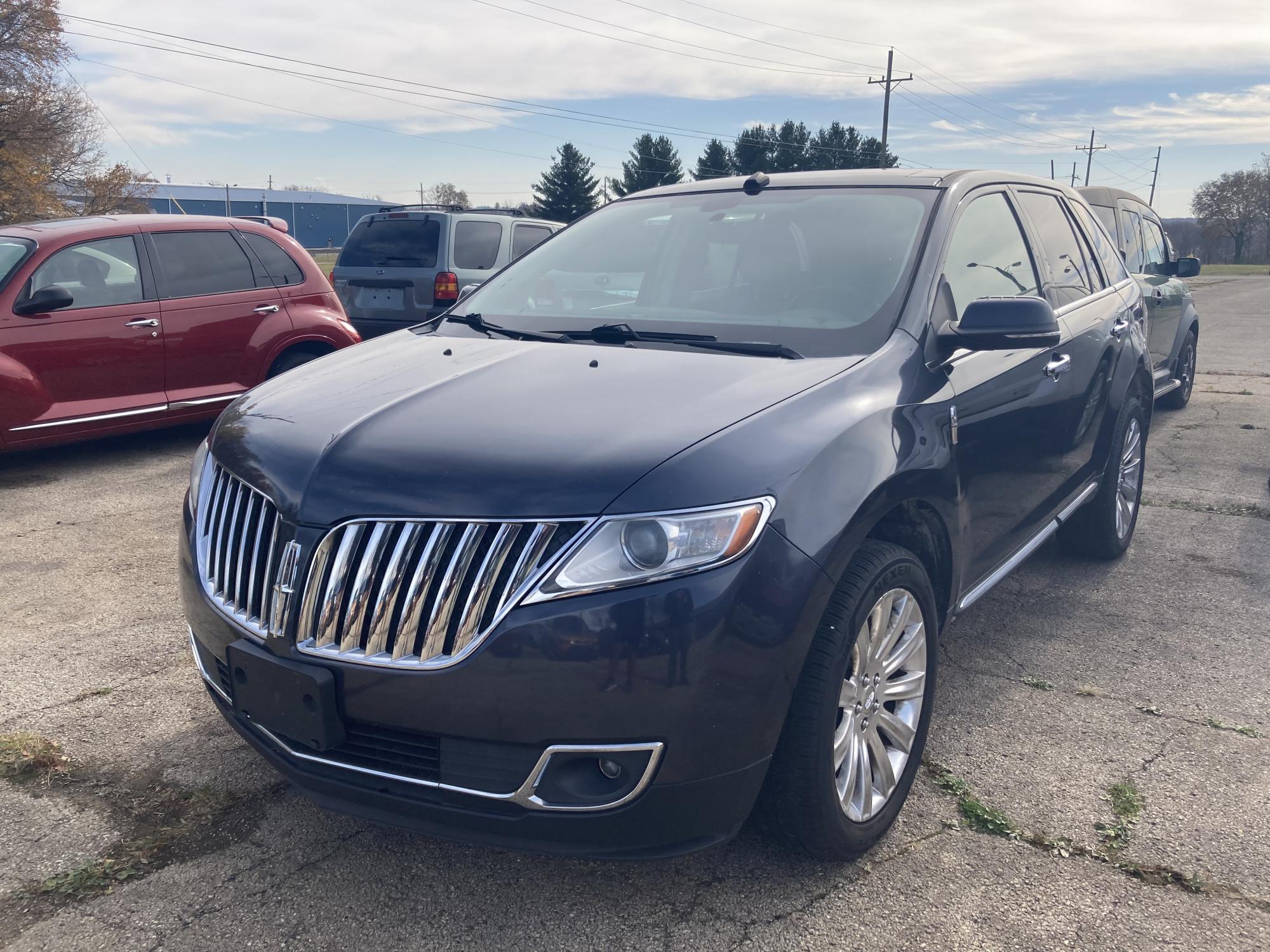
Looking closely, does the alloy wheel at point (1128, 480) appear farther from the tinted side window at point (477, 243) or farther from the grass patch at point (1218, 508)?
the tinted side window at point (477, 243)

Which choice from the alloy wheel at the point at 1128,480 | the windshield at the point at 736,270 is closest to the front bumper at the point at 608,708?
the windshield at the point at 736,270

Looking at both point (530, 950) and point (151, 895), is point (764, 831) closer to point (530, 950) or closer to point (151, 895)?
point (530, 950)

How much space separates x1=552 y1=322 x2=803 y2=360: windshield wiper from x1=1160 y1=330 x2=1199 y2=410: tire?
7.79m

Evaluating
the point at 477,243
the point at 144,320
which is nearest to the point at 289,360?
the point at 144,320

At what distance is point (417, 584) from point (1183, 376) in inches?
370

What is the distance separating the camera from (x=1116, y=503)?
4.88m

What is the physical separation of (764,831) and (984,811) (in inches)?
→ 26.8

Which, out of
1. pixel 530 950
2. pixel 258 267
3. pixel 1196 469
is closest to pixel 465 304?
pixel 530 950

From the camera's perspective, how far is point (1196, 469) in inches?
280

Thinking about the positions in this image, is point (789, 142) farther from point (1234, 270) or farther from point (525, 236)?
point (525, 236)

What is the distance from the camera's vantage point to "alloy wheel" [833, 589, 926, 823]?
249 cm

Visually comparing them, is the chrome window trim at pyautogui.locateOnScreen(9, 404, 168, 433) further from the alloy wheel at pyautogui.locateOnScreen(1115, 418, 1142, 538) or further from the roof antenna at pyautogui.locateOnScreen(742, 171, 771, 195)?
the alloy wheel at pyautogui.locateOnScreen(1115, 418, 1142, 538)

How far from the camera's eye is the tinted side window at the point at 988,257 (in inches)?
131

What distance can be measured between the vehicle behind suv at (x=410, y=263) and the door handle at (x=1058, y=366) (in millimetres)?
7212
